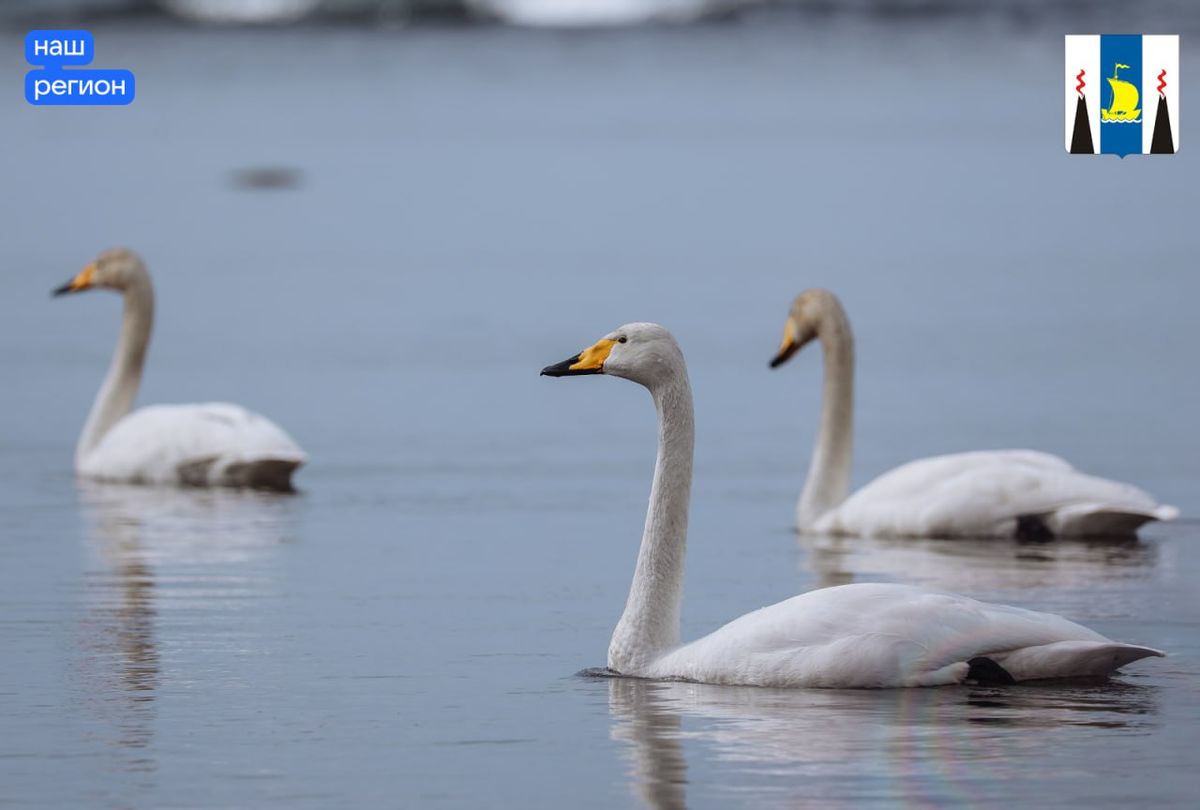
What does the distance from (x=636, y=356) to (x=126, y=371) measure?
31.8ft

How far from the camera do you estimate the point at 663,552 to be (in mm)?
10250

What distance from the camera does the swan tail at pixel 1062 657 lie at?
9742 millimetres

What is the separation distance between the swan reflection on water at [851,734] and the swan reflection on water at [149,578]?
165 cm

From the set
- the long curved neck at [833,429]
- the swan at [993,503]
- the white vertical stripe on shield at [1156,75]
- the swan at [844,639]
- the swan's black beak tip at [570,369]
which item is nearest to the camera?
the swan at [844,639]

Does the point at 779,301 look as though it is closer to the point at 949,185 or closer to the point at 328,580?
the point at 328,580

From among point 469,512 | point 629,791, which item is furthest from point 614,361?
point 469,512

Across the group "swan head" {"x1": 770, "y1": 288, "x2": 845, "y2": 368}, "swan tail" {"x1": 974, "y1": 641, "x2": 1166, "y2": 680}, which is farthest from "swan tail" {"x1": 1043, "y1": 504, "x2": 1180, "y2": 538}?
"swan tail" {"x1": 974, "y1": 641, "x2": 1166, "y2": 680}

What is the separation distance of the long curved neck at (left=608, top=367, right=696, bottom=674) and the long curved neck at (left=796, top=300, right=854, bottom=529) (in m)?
5.11

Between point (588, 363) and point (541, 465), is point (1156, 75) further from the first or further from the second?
point (588, 363)

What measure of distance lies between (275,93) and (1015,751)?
78.8 metres

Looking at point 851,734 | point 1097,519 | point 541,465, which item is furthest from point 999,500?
point 851,734

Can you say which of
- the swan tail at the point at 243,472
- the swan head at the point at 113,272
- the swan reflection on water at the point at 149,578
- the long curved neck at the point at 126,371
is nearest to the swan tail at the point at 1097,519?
the swan reflection on water at the point at 149,578

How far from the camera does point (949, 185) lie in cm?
5031

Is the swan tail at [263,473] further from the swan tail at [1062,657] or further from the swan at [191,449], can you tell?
the swan tail at [1062,657]
